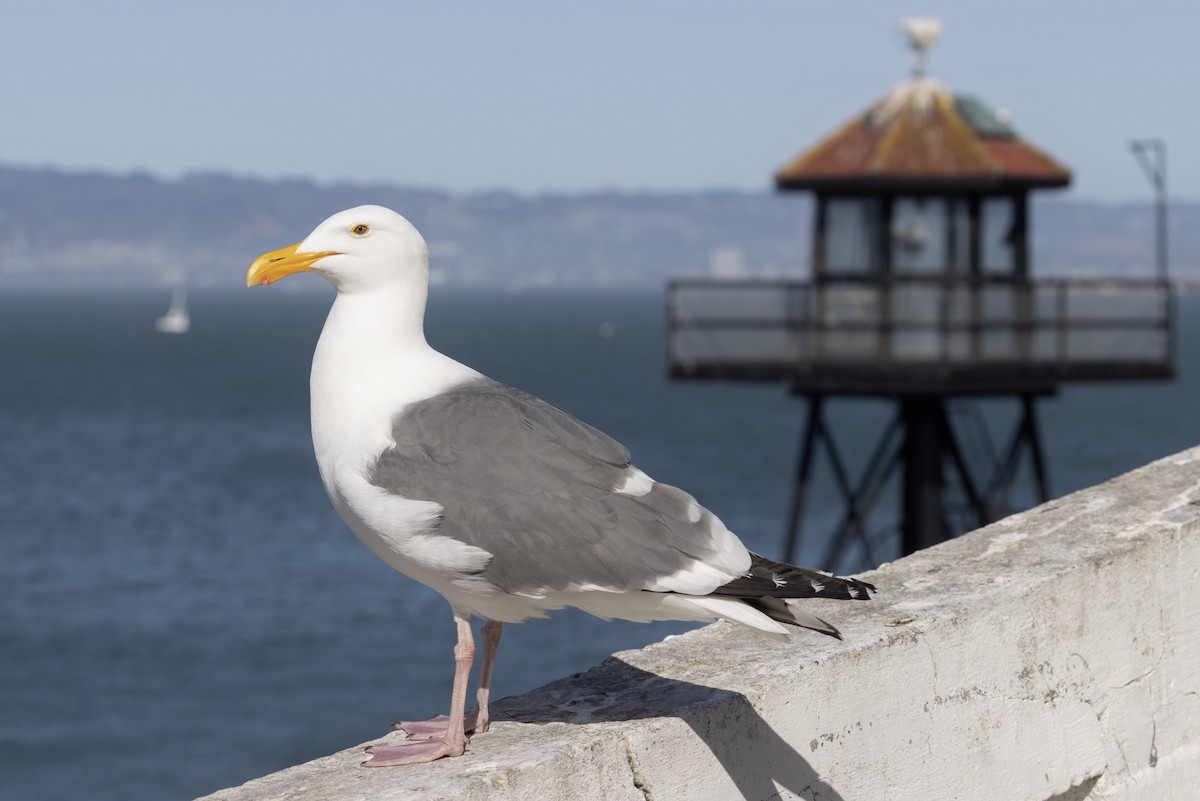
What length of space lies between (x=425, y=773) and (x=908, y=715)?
1.28 metres

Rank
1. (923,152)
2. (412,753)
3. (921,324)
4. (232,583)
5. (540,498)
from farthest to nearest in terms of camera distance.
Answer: (232,583) < (923,152) < (921,324) < (540,498) < (412,753)

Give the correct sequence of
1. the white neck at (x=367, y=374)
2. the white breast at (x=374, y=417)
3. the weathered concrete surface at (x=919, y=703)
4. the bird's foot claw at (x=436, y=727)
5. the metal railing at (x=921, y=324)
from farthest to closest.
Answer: the metal railing at (x=921, y=324), the white neck at (x=367, y=374), the bird's foot claw at (x=436, y=727), the white breast at (x=374, y=417), the weathered concrete surface at (x=919, y=703)

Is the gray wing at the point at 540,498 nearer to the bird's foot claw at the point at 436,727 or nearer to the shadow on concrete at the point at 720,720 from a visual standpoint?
the shadow on concrete at the point at 720,720

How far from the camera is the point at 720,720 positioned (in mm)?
4059

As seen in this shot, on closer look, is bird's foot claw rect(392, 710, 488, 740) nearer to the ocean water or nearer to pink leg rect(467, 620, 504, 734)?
pink leg rect(467, 620, 504, 734)

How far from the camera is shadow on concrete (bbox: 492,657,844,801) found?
4.05 m

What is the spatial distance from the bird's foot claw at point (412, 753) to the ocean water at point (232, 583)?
19313 mm

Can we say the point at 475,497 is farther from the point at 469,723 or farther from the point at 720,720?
the point at 720,720

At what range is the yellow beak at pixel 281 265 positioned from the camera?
4742mm

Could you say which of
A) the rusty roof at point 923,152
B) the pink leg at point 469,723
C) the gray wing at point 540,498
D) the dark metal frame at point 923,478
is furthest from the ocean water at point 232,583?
the gray wing at point 540,498

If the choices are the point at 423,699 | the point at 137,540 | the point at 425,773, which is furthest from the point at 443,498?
the point at 137,540

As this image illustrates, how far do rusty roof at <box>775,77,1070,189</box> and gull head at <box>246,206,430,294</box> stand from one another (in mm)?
14787

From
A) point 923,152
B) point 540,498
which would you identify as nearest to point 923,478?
point 923,152

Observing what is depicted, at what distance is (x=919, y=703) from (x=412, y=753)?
1.33m
